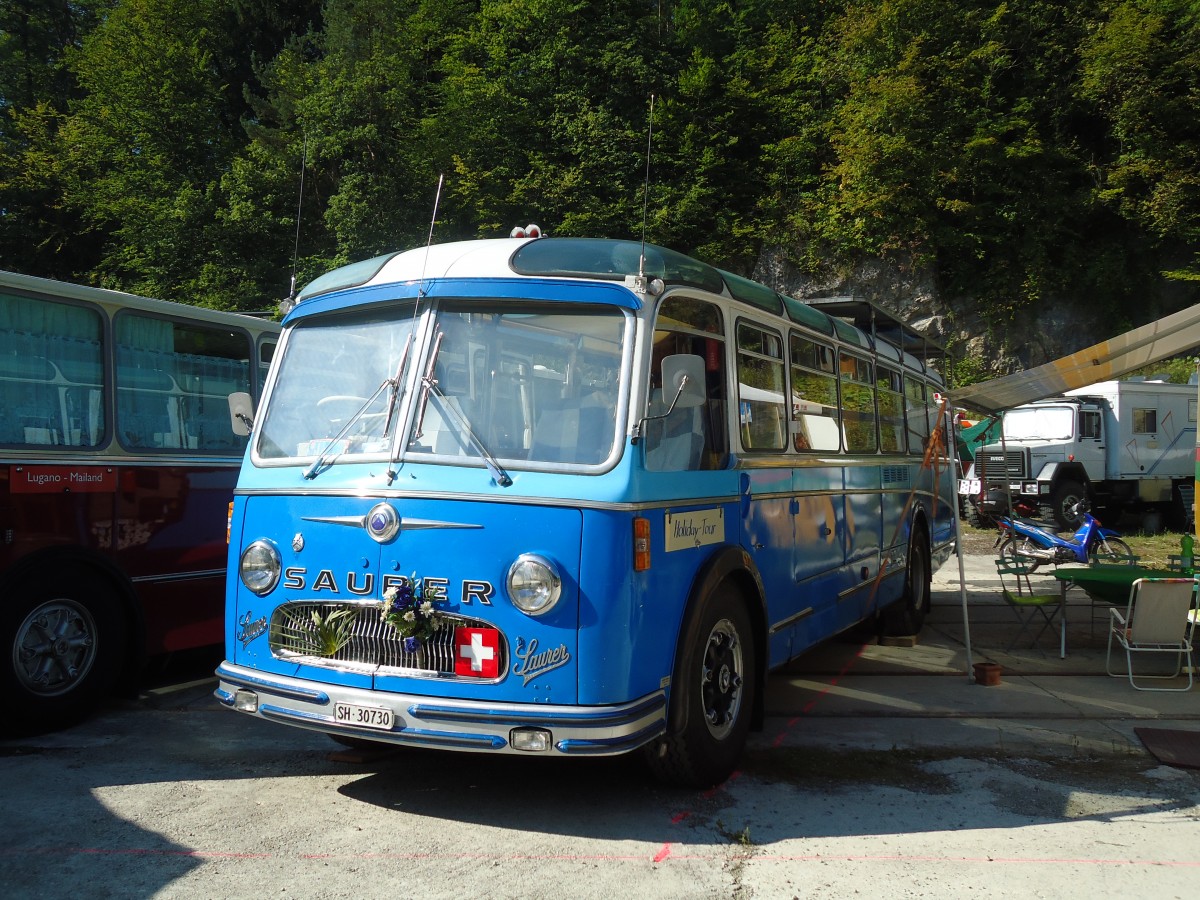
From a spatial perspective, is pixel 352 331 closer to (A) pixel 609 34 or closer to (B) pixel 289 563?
(B) pixel 289 563

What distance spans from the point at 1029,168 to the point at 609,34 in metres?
14.7

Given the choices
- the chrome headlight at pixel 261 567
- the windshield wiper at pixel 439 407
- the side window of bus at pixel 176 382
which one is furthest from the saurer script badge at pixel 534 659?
the side window of bus at pixel 176 382

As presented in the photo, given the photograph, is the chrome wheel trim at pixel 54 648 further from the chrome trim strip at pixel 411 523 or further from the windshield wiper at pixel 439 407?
the windshield wiper at pixel 439 407

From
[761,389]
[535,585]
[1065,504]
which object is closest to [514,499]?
[535,585]

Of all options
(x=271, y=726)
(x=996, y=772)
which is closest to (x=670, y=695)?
(x=996, y=772)

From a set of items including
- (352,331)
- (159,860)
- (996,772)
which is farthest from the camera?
(996,772)

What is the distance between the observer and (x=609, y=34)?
111 feet

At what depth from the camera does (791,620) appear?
6141 mm

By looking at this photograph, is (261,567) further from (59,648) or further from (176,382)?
(176,382)

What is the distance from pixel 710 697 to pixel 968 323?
27.5 meters

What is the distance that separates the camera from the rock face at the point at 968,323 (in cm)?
2925

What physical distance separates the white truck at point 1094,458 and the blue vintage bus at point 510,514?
17.1m

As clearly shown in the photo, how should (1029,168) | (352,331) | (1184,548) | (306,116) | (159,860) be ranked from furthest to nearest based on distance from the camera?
(306,116), (1029,168), (1184,548), (352,331), (159,860)

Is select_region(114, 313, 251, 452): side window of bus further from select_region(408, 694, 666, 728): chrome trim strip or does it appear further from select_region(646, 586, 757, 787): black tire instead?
select_region(646, 586, 757, 787): black tire
